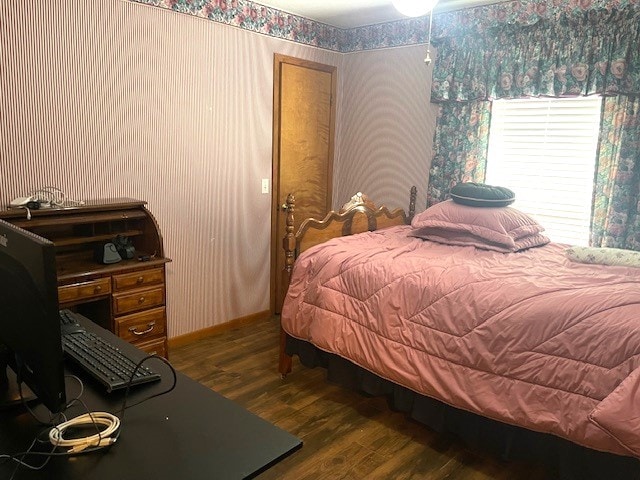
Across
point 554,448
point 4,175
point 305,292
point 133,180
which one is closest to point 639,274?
point 554,448

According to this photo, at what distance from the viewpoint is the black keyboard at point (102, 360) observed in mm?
1310

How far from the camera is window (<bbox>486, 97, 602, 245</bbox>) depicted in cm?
342

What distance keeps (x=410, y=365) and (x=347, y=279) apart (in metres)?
0.59

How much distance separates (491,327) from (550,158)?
1903 millimetres

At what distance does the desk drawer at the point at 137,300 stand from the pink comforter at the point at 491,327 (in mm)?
807

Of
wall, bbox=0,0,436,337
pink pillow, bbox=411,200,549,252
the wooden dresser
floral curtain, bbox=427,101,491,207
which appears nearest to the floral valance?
floral curtain, bbox=427,101,491,207

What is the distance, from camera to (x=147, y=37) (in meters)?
3.23

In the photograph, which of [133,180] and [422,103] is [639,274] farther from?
[133,180]

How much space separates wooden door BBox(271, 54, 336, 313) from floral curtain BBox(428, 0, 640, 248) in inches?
41.0

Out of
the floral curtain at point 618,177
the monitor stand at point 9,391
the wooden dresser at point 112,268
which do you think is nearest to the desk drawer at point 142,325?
the wooden dresser at point 112,268

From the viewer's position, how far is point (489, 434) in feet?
7.41

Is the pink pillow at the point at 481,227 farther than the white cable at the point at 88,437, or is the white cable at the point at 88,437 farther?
Answer: the pink pillow at the point at 481,227

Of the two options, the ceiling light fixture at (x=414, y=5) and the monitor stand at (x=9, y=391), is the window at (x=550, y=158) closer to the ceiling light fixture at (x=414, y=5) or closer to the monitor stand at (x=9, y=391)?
the ceiling light fixture at (x=414, y=5)

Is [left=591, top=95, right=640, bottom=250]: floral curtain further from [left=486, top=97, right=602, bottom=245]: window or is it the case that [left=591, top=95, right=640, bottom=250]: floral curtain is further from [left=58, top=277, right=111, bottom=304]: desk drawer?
[left=58, top=277, right=111, bottom=304]: desk drawer
